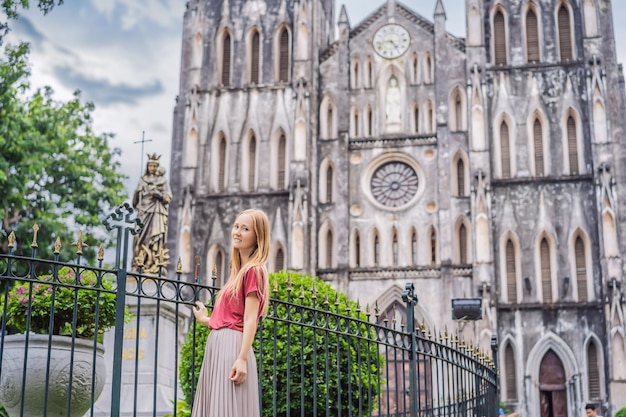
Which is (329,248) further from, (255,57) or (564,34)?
(564,34)

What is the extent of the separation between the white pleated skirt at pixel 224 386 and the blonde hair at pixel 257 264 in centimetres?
24

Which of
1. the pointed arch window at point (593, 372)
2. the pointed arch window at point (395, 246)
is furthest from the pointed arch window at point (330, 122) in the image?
the pointed arch window at point (593, 372)

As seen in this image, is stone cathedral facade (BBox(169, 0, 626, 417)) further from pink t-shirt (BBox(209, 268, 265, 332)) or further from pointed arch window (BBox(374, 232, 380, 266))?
pink t-shirt (BBox(209, 268, 265, 332))

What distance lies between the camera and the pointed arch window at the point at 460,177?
28.8 m

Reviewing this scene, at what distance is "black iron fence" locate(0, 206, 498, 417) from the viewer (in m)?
5.89

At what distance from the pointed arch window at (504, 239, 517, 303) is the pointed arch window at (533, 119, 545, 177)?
2427mm

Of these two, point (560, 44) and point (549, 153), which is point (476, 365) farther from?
point (560, 44)

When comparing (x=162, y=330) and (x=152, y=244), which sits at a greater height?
(x=152, y=244)

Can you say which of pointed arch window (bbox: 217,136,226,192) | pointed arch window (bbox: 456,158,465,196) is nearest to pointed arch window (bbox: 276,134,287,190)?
pointed arch window (bbox: 217,136,226,192)

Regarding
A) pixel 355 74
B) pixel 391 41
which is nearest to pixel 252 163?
pixel 355 74

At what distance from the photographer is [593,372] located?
26.9 metres

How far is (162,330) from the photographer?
11.8 m

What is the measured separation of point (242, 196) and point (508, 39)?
10.1m

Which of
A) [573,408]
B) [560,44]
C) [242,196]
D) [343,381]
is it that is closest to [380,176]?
[242,196]
